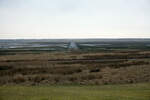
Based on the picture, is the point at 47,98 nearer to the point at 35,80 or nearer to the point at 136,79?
the point at 35,80

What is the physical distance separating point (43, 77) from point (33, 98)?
39.6ft

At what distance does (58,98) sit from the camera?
1245 cm

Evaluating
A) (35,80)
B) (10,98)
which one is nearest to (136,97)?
(10,98)

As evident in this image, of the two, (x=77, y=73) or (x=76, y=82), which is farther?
(x=77, y=73)

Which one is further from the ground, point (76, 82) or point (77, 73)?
point (76, 82)

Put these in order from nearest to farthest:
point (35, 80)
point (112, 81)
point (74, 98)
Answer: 1. point (74, 98)
2. point (112, 81)
3. point (35, 80)

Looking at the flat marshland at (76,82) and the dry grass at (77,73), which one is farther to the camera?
the dry grass at (77,73)

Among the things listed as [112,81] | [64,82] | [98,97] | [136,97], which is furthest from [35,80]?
[136,97]

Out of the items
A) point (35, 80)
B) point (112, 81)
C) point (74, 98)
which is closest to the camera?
point (74, 98)

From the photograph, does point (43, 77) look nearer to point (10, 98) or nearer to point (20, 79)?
point (20, 79)

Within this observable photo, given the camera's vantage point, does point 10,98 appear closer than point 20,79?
Yes

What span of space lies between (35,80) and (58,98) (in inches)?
442

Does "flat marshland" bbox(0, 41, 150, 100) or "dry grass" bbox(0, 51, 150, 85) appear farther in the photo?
"dry grass" bbox(0, 51, 150, 85)

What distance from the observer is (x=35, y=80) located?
2303cm
